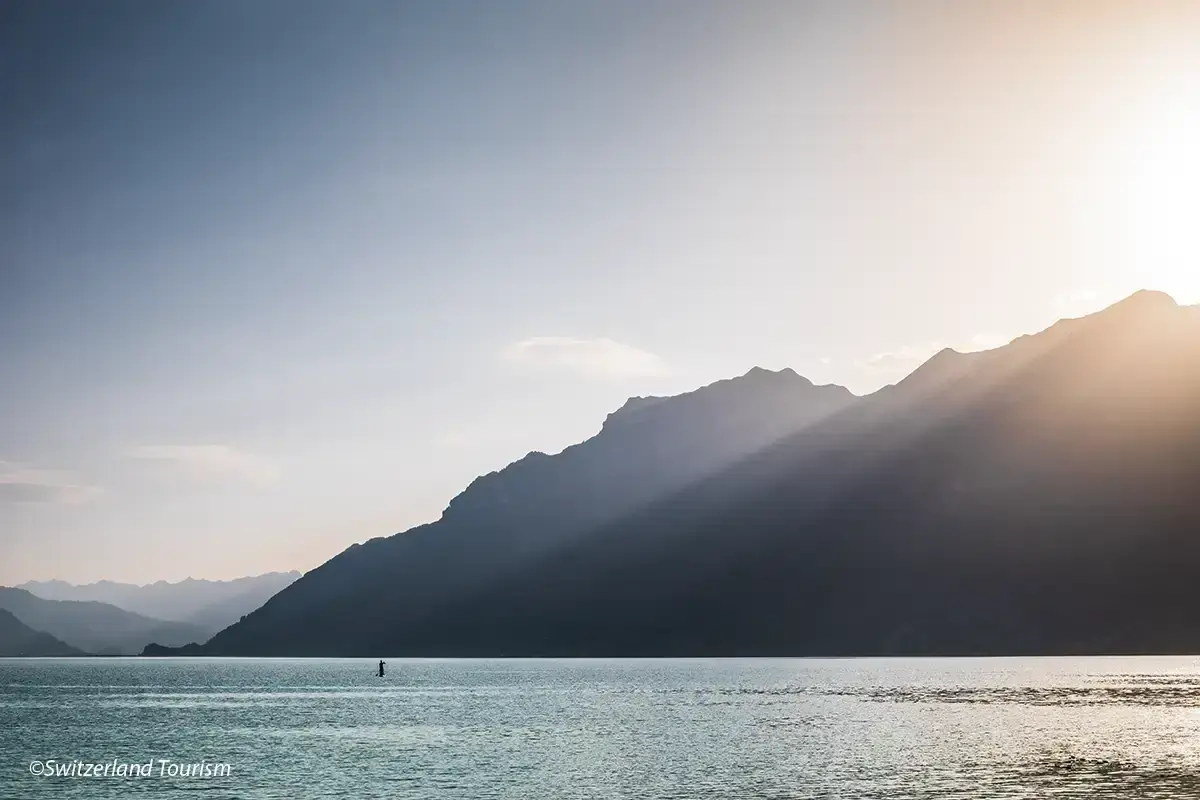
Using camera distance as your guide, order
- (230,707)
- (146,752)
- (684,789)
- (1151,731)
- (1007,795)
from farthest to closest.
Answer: (230,707), (1151,731), (146,752), (684,789), (1007,795)

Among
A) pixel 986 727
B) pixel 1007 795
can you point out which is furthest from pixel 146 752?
pixel 986 727

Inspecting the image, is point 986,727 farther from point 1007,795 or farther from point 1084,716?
point 1007,795

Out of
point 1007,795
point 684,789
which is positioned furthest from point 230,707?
point 1007,795

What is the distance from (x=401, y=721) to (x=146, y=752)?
42.6 metres

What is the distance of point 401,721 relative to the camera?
5684 inches

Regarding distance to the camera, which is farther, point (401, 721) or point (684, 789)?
point (401, 721)

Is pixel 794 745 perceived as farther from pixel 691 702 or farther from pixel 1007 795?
pixel 691 702

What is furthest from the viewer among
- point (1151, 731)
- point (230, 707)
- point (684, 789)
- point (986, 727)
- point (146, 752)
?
point (230, 707)

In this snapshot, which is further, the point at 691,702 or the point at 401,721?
the point at 691,702

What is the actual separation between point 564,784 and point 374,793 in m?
13.5

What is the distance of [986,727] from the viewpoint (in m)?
126

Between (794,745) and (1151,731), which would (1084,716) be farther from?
(794,745)

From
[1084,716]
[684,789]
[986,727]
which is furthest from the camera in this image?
[1084,716]

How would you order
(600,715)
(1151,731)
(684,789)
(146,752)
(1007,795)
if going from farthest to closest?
(600,715), (1151,731), (146,752), (684,789), (1007,795)
